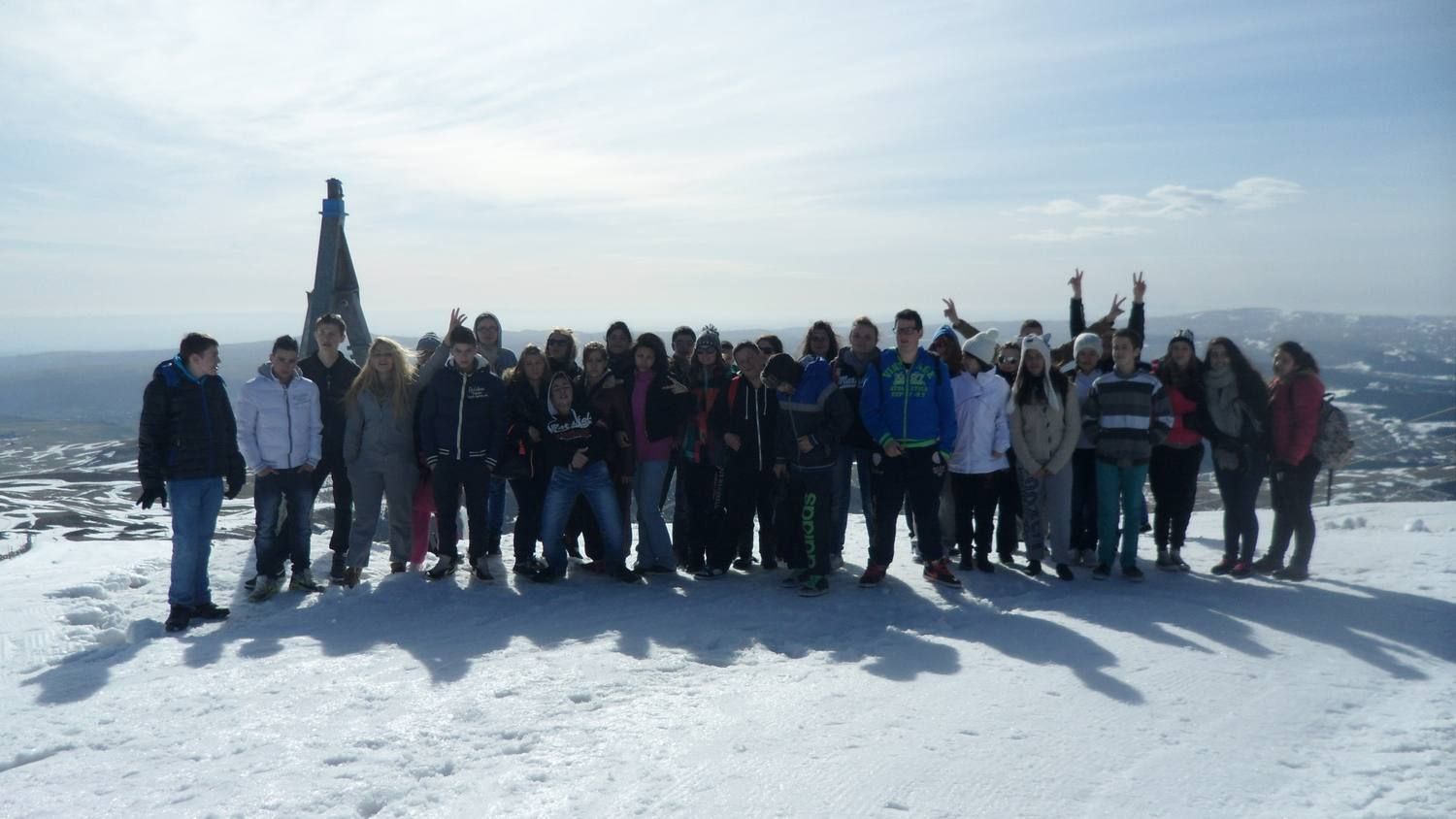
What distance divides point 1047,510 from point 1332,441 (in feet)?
7.57

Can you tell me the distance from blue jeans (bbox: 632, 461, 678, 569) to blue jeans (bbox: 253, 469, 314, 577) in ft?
8.86

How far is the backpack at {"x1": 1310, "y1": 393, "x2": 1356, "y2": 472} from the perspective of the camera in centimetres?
691

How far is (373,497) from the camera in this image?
23.8 feet

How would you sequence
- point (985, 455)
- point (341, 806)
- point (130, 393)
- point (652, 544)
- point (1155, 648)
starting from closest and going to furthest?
1. point (341, 806)
2. point (1155, 648)
3. point (985, 455)
4. point (652, 544)
5. point (130, 393)

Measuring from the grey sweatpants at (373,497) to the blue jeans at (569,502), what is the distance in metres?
1.20

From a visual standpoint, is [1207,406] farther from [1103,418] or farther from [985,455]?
[985,455]

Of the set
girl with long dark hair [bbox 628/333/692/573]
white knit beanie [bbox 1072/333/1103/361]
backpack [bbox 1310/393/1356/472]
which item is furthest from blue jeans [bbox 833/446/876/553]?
backpack [bbox 1310/393/1356/472]

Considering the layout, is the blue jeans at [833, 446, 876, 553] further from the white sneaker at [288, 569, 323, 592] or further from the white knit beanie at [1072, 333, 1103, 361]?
the white sneaker at [288, 569, 323, 592]

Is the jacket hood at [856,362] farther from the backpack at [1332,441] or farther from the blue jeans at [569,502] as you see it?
the backpack at [1332,441]

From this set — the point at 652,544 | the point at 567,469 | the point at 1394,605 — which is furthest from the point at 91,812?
the point at 1394,605

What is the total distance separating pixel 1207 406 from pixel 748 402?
3899 mm

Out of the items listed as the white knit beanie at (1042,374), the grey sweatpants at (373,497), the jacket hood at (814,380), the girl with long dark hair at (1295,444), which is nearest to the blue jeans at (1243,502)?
the girl with long dark hair at (1295,444)

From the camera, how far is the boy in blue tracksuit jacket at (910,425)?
678 cm

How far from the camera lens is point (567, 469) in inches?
287
